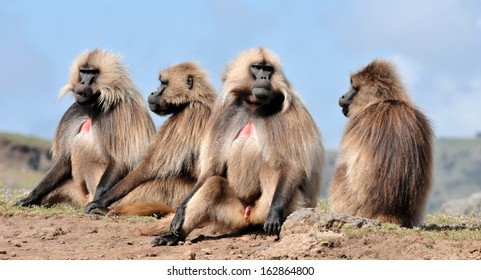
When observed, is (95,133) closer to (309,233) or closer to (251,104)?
(251,104)

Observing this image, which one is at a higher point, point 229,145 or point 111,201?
point 229,145

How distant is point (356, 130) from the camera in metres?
9.99

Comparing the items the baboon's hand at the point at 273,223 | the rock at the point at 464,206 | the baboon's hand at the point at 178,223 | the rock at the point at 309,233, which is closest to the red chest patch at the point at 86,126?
the baboon's hand at the point at 178,223

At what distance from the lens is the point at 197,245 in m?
9.38

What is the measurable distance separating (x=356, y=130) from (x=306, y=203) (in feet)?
2.99

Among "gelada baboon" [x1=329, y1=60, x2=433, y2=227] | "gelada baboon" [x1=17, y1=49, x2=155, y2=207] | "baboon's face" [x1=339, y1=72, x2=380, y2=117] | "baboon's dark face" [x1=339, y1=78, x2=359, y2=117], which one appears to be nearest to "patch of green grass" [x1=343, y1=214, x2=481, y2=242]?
"gelada baboon" [x1=329, y1=60, x2=433, y2=227]

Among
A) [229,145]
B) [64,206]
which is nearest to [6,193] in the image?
[64,206]

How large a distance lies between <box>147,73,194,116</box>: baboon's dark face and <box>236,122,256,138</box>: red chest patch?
163cm

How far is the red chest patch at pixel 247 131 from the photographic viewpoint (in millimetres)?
9922

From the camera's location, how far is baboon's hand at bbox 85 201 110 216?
37.5 ft

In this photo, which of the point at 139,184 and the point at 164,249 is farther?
the point at 139,184

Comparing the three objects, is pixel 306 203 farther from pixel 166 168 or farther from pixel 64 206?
pixel 64 206

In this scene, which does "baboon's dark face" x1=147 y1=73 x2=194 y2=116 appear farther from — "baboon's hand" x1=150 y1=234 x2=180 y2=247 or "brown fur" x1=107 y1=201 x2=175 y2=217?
"baboon's hand" x1=150 y1=234 x2=180 y2=247

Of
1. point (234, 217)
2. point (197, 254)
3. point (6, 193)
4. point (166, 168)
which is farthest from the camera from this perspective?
point (6, 193)
